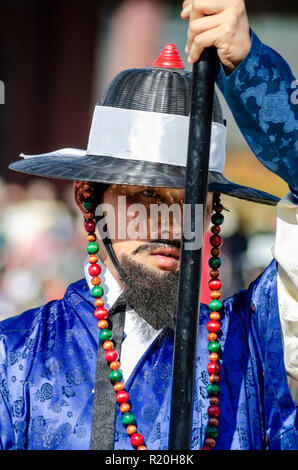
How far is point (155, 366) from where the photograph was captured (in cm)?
210

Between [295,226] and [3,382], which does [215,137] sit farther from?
[3,382]

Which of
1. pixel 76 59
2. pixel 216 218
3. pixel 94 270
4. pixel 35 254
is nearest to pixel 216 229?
pixel 216 218

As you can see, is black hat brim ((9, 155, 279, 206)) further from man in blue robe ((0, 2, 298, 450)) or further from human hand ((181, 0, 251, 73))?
human hand ((181, 0, 251, 73))

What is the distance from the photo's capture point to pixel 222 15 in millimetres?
1583

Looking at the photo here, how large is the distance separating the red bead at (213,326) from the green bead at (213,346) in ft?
0.11

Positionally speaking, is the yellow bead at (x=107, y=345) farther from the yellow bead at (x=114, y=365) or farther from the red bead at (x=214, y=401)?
the red bead at (x=214, y=401)

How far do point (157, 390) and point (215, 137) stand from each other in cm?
74

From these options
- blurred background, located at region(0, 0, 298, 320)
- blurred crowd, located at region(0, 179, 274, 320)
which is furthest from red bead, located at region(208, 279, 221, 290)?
blurred background, located at region(0, 0, 298, 320)

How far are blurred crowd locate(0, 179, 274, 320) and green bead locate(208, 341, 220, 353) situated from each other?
3705 millimetres

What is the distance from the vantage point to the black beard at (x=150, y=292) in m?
2.17

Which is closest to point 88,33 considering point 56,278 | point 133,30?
point 133,30

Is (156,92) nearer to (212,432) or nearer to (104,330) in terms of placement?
(104,330)

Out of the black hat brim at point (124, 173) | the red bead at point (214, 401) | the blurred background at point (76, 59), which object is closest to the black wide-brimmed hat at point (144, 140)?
the black hat brim at point (124, 173)

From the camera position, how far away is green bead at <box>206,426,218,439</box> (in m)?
1.99
